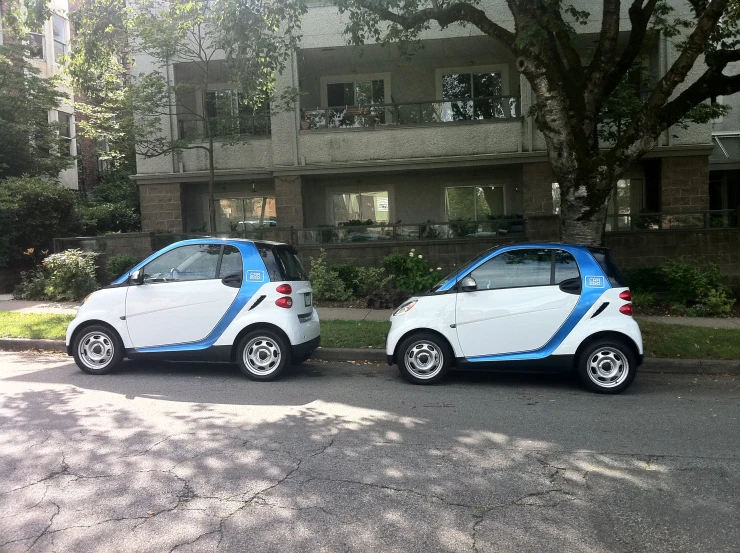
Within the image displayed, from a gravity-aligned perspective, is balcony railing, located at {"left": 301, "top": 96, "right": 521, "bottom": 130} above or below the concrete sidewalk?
above

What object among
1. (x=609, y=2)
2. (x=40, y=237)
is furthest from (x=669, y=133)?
(x=40, y=237)

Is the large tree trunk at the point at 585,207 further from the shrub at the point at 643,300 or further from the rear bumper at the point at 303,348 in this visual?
the rear bumper at the point at 303,348

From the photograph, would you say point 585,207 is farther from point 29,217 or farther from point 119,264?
point 29,217

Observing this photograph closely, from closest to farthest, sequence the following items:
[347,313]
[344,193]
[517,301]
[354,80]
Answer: [517,301], [347,313], [354,80], [344,193]

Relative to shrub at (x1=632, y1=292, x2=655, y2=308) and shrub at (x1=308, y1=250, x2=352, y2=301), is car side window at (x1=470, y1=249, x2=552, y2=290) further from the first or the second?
shrub at (x1=308, y1=250, x2=352, y2=301)

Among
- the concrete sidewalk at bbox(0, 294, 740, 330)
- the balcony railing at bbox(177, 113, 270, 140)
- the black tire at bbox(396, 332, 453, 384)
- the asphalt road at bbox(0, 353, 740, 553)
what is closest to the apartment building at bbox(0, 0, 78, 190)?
the balcony railing at bbox(177, 113, 270, 140)

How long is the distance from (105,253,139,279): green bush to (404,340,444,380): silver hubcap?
9618 millimetres

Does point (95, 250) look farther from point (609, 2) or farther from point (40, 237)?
point (609, 2)

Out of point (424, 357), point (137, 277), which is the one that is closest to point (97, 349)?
point (137, 277)

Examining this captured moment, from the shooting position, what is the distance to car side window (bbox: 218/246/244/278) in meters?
7.63

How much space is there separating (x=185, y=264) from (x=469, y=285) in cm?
349

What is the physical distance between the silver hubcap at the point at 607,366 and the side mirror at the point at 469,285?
151 centimetres

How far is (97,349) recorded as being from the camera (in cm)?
782

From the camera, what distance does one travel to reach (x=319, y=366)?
8.73 metres
